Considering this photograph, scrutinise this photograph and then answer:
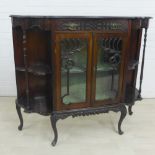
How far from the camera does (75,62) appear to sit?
1.74 meters

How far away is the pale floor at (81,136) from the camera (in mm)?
1837

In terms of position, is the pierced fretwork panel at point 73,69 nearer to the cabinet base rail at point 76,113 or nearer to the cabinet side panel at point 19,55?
the cabinet base rail at point 76,113

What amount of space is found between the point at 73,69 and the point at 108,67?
27cm

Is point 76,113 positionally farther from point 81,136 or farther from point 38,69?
point 38,69

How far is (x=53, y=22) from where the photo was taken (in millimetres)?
1566

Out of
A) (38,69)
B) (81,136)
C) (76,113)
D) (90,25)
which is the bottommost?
(81,136)

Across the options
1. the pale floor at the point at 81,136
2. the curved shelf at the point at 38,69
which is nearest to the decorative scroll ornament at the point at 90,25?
the curved shelf at the point at 38,69

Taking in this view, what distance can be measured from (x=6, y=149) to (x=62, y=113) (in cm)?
51

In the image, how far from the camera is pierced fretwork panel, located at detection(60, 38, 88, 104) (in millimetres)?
1667

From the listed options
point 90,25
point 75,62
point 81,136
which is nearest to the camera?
point 90,25

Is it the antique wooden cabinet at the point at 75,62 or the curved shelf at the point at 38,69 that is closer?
the antique wooden cabinet at the point at 75,62

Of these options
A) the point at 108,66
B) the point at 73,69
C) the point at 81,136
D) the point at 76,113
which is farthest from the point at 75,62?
the point at 81,136
